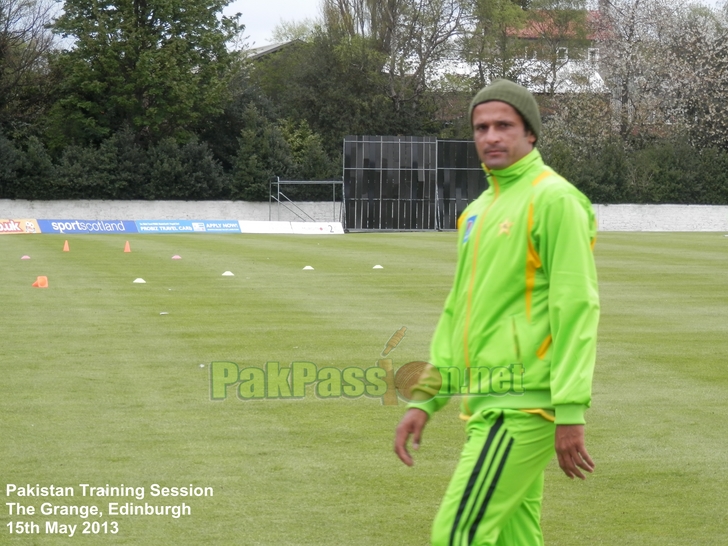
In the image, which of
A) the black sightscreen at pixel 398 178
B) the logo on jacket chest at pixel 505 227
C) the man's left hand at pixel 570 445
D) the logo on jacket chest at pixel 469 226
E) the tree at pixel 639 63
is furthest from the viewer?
the tree at pixel 639 63

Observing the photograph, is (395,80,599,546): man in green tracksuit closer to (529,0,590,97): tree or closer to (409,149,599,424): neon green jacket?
(409,149,599,424): neon green jacket

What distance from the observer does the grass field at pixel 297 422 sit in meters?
5.80

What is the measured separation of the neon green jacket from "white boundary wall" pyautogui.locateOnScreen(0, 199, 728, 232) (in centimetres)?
5238

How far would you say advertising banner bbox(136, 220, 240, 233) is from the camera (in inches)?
1797

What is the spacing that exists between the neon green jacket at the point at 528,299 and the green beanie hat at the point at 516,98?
107mm

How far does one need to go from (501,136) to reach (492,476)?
1.12 metres

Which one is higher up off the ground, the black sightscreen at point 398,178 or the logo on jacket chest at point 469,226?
the logo on jacket chest at point 469,226

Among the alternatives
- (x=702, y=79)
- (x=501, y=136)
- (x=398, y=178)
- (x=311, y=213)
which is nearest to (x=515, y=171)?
(x=501, y=136)

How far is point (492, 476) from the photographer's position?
11.5 ft

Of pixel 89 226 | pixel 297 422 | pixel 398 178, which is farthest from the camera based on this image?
pixel 398 178

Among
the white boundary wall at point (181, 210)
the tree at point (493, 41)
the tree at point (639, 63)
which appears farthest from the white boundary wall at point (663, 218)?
the tree at point (493, 41)

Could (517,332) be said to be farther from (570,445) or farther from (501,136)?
(501,136)

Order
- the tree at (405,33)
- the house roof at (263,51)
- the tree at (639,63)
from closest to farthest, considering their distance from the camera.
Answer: the tree at (639,63)
the tree at (405,33)
the house roof at (263,51)

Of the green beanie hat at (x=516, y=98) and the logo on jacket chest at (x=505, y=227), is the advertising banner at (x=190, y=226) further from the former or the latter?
the logo on jacket chest at (x=505, y=227)
